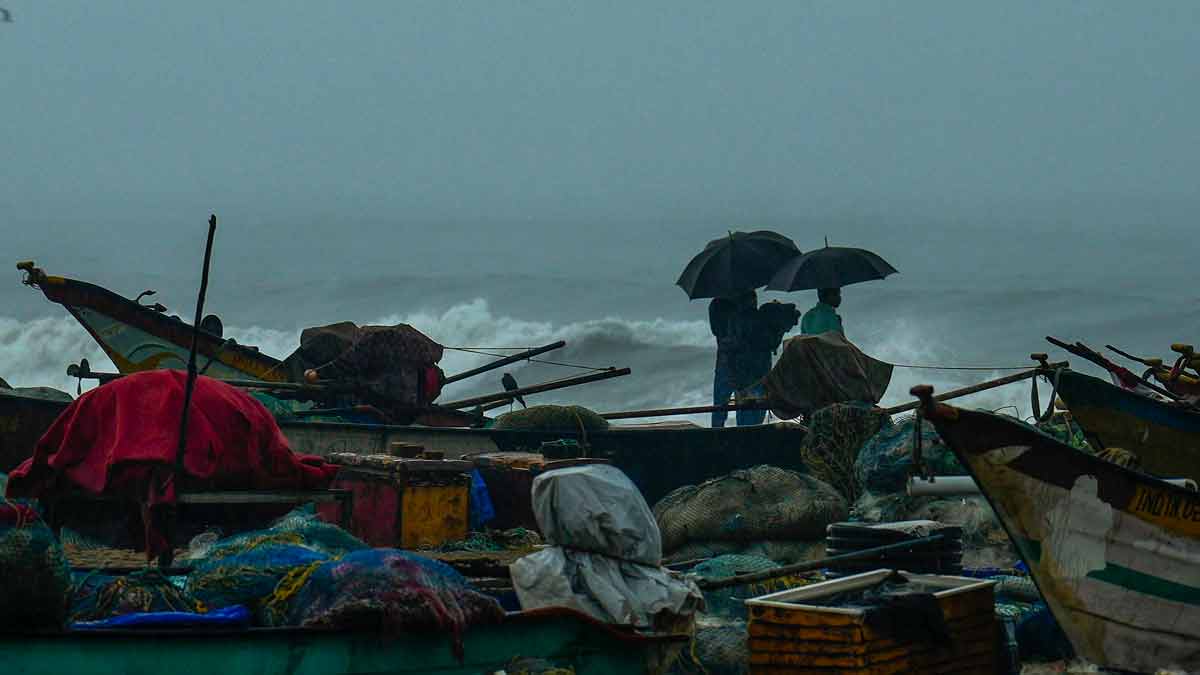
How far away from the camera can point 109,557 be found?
8148 mm

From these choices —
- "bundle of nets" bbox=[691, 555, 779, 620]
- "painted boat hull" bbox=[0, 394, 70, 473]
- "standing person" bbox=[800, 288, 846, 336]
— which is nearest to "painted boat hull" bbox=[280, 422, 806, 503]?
"standing person" bbox=[800, 288, 846, 336]

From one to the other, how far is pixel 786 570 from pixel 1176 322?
40833 mm

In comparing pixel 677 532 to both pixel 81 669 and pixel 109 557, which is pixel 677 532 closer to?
pixel 109 557

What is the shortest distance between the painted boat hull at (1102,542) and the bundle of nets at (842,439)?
4.59 meters

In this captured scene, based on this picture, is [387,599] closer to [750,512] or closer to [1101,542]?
[1101,542]

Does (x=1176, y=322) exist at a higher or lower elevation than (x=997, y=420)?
higher

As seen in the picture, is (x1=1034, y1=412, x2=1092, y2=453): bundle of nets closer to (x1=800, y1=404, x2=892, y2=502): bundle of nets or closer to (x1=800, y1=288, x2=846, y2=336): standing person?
(x1=800, y1=404, x2=892, y2=502): bundle of nets

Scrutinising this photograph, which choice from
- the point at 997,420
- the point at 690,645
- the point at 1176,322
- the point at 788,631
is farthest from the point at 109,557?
the point at 1176,322

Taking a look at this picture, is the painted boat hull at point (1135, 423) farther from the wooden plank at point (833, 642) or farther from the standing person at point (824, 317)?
the standing person at point (824, 317)

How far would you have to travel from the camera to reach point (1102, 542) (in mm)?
7742

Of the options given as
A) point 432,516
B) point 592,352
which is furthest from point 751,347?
point 592,352

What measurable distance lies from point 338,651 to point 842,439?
7.66m

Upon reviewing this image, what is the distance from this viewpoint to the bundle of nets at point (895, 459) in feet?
36.5

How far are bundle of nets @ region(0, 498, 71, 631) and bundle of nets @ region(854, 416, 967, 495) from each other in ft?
23.0
